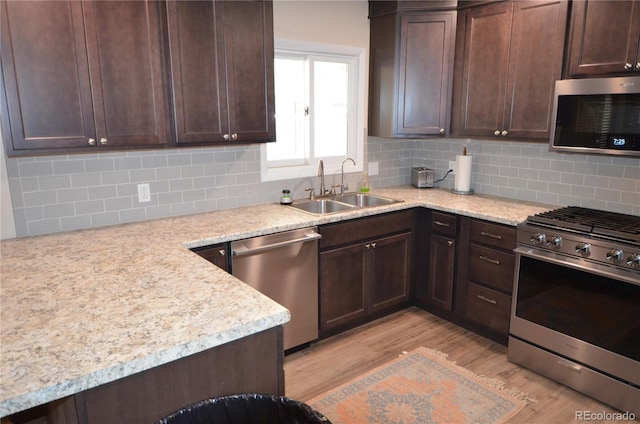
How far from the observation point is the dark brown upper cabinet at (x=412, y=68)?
3.38 m

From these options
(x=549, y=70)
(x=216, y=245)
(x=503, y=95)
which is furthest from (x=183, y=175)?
(x=549, y=70)

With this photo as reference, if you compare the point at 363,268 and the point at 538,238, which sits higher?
the point at 538,238

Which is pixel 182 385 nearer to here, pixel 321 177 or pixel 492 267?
pixel 492 267

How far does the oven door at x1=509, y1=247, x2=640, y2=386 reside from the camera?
231 cm

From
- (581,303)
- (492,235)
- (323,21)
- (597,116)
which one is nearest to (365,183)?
(492,235)

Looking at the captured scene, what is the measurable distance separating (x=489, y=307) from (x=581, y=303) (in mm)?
662

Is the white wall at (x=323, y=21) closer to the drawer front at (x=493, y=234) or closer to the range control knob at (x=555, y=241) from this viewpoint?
the drawer front at (x=493, y=234)

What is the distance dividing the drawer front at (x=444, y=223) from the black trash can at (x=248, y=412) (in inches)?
86.5

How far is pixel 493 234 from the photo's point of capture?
295 cm

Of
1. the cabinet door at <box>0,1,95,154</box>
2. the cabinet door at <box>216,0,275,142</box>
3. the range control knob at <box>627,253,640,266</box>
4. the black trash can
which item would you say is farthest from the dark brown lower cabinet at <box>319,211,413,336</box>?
the black trash can

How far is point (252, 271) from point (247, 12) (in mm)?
1530

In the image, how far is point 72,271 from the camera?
75.8 inches

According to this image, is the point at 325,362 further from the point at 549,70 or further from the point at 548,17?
the point at 548,17

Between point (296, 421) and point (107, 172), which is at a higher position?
point (107, 172)
